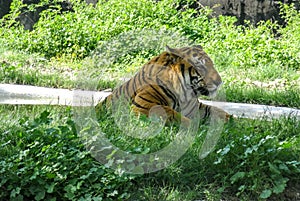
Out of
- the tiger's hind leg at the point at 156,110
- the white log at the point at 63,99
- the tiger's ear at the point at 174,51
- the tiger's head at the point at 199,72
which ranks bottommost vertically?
the white log at the point at 63,99

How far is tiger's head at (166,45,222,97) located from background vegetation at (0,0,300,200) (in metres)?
0.52

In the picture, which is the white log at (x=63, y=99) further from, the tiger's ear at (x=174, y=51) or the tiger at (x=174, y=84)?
the tiger's ear at (x=174, y=51)

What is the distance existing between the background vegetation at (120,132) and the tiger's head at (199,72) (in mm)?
517

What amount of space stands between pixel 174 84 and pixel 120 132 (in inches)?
40.2

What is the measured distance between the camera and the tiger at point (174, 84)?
580 cm

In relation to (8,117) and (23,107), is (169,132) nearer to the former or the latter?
(8,117)

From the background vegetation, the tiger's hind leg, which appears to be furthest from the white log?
the tiger's hind leg

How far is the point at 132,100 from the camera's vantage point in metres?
5.82

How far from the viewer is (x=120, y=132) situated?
5031 millimetres

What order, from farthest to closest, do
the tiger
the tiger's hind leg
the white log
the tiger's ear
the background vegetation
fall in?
the white log → the tiger's ear → the tiger → the tiger's hind leg → the background vegetation

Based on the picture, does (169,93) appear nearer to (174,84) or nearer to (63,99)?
(174,84)

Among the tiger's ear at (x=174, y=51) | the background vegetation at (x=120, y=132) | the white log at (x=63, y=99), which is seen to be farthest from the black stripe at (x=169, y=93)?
the white log at (x=63, y=99)

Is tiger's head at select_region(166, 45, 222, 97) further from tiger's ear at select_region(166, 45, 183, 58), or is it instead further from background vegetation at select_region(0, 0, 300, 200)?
background vegetation at select_region(0, 0, 300, 200)

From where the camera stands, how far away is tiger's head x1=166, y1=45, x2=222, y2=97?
589 centimetres
